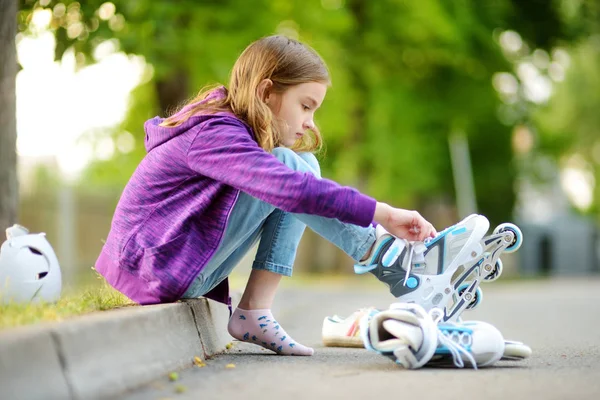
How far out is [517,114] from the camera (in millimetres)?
23000

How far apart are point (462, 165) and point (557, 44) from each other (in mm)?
11982

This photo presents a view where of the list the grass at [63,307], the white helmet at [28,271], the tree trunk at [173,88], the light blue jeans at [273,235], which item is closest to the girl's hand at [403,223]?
the light blue jeans at [273,235]

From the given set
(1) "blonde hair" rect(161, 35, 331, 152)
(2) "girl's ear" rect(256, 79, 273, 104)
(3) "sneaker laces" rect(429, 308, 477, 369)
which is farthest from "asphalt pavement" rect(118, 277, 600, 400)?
(2) "girl's ear" rect(256, 79, 273, 104)

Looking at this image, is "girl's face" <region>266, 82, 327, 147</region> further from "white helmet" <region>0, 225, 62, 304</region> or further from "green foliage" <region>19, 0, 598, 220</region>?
"green foliage" <region>19, 0, 598, 220</region>

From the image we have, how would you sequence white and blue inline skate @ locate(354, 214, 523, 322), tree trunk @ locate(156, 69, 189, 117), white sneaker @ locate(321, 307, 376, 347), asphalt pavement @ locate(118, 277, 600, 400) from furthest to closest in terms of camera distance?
tree trunk @ locate(156, 69, 189, 117) → white sneaker @ locate(321, 307, 376, 347) → white and blue inline skate @ locate(354, 214, 523, 322) → asphalt pavement @ locate(118, 277, 600, 400)

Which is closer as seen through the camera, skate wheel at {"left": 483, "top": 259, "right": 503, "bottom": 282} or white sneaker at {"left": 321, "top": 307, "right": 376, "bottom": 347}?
skate wheel at {"left": 483, "top": 259, "right": 503, "bottom": 282}

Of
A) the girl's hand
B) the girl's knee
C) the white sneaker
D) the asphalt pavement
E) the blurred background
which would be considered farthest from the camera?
the blurred background

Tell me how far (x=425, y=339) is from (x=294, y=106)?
3.84ft

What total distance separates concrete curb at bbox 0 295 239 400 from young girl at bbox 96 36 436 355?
26 centimetres

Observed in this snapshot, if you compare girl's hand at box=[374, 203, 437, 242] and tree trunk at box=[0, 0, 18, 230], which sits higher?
tree trunk at box=[0, 0, 18, 230]

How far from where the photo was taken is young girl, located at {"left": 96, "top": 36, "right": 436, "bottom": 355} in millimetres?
3494

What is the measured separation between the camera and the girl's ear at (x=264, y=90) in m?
3.92

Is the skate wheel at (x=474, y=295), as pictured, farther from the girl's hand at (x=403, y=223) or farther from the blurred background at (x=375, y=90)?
the blurred background at (x=375, y=90)

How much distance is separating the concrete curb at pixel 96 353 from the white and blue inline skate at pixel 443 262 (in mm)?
875
